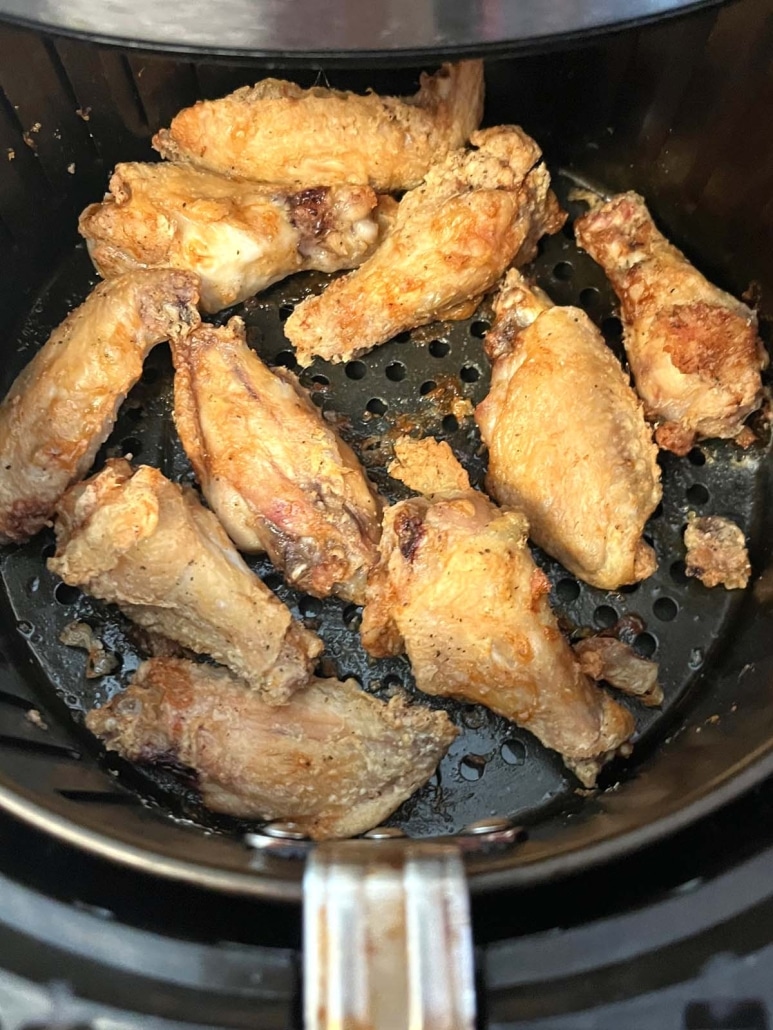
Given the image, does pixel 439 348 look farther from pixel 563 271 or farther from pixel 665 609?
pixel 665 609

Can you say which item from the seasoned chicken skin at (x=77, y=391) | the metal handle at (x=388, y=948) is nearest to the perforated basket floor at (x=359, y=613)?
the seasoned chicken skin at (x=77, y=391)

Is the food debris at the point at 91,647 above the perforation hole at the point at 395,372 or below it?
below

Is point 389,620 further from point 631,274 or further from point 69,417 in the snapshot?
point 631,274

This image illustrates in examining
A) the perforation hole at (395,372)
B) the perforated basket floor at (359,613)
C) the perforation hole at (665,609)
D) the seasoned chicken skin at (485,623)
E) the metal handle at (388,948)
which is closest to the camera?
the metal handle at (388,948)

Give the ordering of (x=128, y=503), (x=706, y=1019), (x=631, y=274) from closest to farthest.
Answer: (x=706, y=1019), (x=128, y=503), (x=631, y=274)

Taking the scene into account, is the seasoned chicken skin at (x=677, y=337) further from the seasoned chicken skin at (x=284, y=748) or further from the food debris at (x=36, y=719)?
the food debris at (x=36, y=719)

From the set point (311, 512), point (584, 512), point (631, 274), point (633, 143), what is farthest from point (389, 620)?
point (633, 143)

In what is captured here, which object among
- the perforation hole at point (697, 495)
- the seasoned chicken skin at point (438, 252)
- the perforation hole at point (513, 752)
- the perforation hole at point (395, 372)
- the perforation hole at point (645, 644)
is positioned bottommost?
the perforation hole at point (513, 752)

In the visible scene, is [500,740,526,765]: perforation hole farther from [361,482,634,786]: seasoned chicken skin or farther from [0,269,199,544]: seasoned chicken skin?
[0,269,199,544]: seasoned chicken skin
